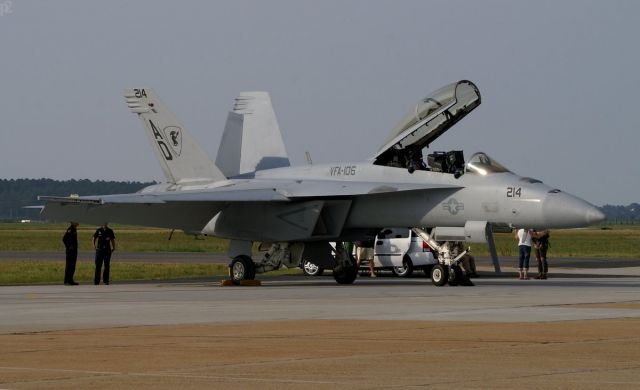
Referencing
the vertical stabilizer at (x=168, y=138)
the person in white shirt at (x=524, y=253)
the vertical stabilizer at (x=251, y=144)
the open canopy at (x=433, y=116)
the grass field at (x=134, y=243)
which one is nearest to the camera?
the open canopy at (x=433, y=116)

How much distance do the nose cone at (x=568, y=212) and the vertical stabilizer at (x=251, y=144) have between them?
30.8ft

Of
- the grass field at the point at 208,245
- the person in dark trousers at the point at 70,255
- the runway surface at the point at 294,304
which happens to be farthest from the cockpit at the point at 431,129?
the grass field at the point at 208,245

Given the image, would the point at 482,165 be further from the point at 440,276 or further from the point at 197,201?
the point at 197,201

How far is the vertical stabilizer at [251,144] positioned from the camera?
31.9 m

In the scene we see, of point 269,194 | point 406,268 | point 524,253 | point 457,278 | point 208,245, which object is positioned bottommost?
point 457,278

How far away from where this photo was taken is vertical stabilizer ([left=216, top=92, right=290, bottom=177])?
1257 inches

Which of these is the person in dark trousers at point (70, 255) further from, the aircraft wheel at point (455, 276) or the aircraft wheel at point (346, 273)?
the aircraft wheel at point (455, 276)

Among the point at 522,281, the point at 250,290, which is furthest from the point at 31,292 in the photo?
the point at 522,281

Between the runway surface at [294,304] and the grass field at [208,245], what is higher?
the grass field at [208,245]

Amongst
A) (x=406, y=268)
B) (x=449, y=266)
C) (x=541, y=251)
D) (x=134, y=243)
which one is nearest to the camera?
(x=449, y=266)

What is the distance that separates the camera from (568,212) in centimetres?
2416

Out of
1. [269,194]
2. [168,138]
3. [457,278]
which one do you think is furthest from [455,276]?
[168,138]

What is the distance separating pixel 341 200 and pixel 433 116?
281 cm

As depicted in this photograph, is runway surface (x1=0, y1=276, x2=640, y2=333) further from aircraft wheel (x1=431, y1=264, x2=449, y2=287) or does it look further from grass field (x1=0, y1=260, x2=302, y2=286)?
grass field (x1=0, y1=260, x2=302, y2=286)
